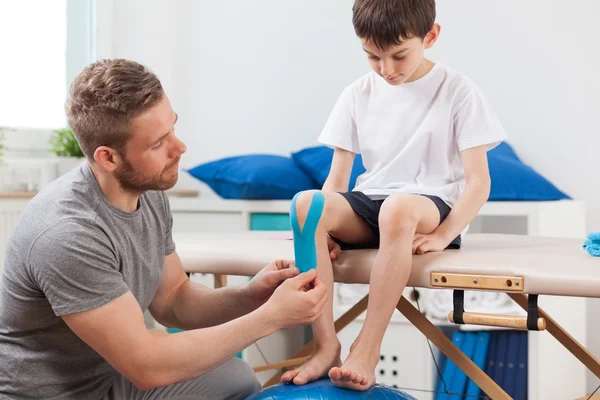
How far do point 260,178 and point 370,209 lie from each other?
1.19 metres

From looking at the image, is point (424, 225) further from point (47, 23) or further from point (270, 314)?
point (47, 23)

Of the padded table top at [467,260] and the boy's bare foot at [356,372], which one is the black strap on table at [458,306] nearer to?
the padded table top at [467,260]

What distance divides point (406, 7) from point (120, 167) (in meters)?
0.66

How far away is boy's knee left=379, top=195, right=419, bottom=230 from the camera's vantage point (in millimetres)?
1562

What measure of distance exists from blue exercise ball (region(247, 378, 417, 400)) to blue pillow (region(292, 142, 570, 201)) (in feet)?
3.86

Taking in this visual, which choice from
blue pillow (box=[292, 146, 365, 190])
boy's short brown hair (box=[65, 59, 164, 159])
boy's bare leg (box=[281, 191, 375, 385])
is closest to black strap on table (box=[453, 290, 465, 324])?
boy's bare leg (box=[281, 191, 375, 385])

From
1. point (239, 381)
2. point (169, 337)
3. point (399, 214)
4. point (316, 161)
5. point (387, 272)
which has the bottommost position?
point (239, 381)

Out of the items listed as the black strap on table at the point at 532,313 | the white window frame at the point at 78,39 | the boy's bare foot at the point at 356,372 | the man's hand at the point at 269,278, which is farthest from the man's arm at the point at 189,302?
the white window frame at the point at 78,39

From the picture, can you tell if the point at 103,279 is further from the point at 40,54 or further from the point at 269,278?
the point at 40,54

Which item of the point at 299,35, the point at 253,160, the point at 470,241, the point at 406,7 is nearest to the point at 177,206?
the point at 253,160

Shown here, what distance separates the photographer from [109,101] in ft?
4.60

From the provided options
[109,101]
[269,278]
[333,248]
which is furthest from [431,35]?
[109,101]

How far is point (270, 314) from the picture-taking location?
144 cm

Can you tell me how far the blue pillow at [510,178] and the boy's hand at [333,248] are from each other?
0.99m
